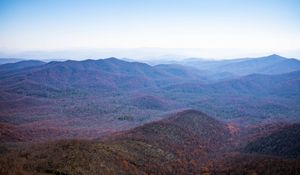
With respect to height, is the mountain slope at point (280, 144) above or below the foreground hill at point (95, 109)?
above

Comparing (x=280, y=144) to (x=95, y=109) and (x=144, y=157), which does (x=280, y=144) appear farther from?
(x=95, y=109)

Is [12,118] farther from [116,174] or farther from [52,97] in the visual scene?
[116,174]

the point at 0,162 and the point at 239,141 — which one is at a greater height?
the point at 0,162

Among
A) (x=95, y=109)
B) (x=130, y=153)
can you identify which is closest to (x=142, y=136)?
(x=130, y=153)

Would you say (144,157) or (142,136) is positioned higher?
(142,136)

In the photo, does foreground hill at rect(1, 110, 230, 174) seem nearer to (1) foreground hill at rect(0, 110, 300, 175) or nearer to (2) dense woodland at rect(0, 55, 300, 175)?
(1) foreground hill at rect(0, 110, 300, 175)

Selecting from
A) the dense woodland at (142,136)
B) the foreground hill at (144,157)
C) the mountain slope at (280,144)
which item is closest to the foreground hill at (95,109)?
the dense woodland at (142,136)

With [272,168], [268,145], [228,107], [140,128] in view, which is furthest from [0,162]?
[228,107]

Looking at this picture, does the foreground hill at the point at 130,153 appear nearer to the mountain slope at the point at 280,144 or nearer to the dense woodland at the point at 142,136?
Result: the dense woodland at the point at 142,136

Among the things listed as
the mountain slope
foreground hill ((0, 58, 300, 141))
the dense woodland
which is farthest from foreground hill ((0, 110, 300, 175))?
foreground hill ((0, 58, 300, 141))

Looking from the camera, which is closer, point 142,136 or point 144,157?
point 144,157

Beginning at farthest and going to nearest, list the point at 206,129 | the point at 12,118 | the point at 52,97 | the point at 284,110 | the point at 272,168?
the point at 52,97, the point at 284,110, the point at 12,118, the point at 206,129, the point at 272,168
